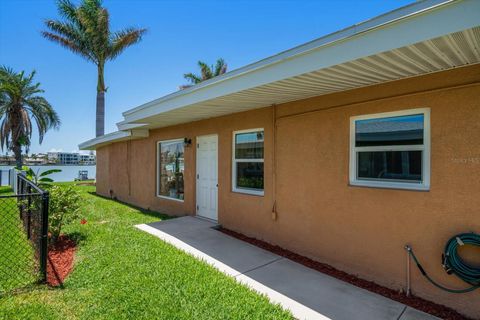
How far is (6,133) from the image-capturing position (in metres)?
19.0

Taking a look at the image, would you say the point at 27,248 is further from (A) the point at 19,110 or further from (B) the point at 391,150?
(A) the point at 19,110

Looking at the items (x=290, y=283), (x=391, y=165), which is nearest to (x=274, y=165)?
(x=391, y=165)

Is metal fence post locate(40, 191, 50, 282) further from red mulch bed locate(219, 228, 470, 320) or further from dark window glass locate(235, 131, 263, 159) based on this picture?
dark window glass locate(235, 131, 263, 159)

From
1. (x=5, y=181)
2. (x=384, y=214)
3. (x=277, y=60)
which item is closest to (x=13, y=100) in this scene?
(x=5, y=181)

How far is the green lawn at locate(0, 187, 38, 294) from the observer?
157 inches

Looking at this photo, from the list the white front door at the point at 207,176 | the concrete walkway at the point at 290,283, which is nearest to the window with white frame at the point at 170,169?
the white front door at the point at 207,176

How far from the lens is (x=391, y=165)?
403cm

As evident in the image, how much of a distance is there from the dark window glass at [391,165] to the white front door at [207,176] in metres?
3.94

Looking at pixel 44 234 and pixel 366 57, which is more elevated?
pixel 366 57

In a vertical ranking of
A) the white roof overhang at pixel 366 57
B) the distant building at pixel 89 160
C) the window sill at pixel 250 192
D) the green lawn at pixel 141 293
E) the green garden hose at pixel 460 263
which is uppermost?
the white roof overhang at pixel 366 57

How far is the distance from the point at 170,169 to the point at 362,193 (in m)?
6.63

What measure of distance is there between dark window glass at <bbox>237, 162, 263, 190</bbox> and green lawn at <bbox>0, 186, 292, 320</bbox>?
7.35 ft

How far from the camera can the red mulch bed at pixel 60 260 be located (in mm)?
4144

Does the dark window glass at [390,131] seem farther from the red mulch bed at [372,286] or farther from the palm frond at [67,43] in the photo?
the palm frond at [67,43]
